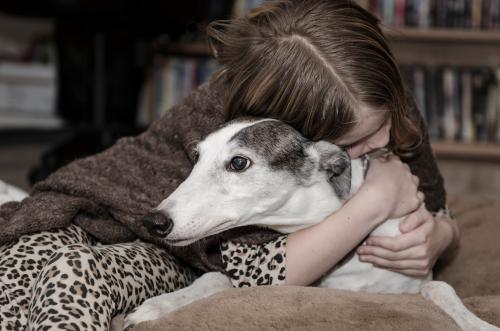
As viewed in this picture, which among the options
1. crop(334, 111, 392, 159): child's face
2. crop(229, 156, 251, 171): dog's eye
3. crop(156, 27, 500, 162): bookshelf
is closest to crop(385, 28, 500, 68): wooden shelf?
crop(156, 27, 500, 162): bookshelf

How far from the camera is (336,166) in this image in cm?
138

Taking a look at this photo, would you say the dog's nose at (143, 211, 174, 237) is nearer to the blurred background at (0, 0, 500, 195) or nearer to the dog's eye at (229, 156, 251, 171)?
the dog's eye at (229, 156, 251, 171)

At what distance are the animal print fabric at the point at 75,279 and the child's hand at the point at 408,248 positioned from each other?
1.30 ft

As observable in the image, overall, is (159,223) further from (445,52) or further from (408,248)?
(445,52)

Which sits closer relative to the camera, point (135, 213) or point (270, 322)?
point (270, 322)

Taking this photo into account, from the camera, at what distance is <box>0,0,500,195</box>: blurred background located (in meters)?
2.89

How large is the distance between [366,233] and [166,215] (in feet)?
1.36

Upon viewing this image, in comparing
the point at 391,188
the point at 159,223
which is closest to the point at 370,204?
the point at 391,188

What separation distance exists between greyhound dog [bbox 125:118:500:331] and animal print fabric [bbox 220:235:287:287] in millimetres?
41

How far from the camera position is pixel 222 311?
120 cm

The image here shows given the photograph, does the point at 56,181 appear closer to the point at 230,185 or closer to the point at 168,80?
the point at 230,185

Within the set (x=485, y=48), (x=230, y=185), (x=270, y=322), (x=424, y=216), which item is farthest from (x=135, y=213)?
(x=485, y=48)

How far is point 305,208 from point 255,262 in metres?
0.14

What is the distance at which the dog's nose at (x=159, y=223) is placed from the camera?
1187 mm
